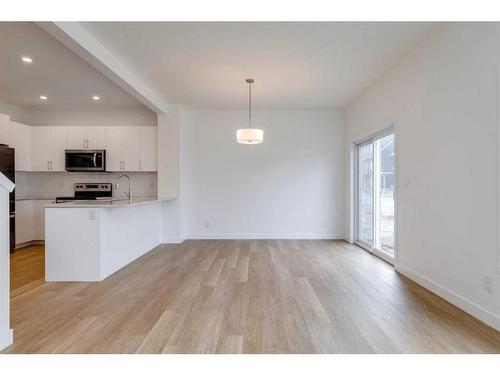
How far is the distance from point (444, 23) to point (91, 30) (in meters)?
3.63

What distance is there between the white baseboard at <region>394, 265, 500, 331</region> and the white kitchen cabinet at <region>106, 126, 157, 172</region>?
5006 mm

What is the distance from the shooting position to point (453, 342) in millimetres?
2006

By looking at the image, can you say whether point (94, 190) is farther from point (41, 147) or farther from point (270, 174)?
point (270, 174)

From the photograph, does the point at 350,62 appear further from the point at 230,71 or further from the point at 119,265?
the point at 119,265

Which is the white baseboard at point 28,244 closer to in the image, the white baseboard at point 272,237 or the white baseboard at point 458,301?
the white baseboard at point 272,237

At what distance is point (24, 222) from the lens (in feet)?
17.2

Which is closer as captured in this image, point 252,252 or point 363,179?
point 252,252

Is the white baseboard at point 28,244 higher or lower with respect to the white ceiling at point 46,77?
lower

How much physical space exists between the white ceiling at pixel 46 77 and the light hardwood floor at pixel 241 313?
281cm

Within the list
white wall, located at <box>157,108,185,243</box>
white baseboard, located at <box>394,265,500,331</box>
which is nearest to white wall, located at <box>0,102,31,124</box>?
white wall, located at <box>157,108,185,243</box>

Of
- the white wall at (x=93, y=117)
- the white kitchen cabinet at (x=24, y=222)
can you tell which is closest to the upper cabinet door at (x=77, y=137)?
the white wall at (x=93, y=117)

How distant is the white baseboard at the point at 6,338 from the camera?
76.5 inches

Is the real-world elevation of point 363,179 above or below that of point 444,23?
below
